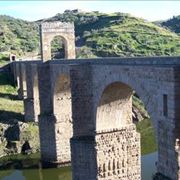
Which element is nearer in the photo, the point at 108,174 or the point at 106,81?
the point at 106,81

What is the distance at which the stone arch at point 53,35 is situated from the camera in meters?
31.1

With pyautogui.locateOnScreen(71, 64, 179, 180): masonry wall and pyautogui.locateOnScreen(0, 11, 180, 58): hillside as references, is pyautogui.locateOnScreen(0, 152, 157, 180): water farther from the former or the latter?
pyautogui.locateOnScreen(0, 11, 180, 58): hillside

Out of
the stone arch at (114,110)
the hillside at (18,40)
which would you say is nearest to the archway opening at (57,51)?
the hillside at (18,40)

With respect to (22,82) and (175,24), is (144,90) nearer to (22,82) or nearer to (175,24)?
(22,82)

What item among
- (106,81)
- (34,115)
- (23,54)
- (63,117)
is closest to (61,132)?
(63,117)

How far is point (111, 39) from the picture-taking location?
2574 inches

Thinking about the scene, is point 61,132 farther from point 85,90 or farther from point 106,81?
point 106,81

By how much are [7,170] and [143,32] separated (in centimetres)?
4512

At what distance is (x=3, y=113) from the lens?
3762 cm

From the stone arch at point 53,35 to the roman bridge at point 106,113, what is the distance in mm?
1400

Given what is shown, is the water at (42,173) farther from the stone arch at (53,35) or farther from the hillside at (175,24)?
the hillside at (175,24)

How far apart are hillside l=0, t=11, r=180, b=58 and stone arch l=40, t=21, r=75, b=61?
861 inches

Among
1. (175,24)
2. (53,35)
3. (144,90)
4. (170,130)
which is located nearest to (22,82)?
(53,35)

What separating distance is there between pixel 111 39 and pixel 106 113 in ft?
147
